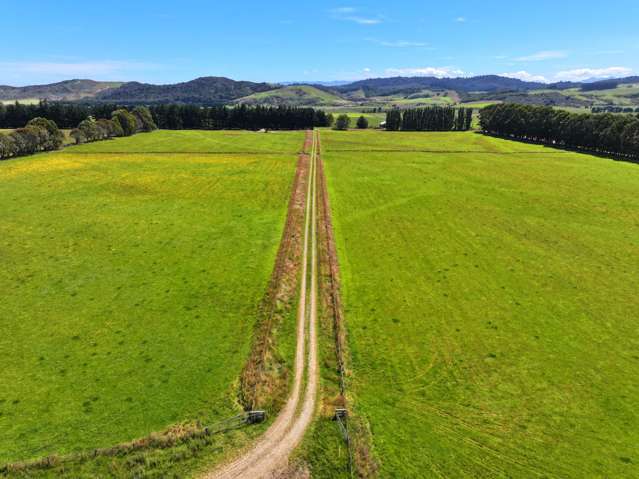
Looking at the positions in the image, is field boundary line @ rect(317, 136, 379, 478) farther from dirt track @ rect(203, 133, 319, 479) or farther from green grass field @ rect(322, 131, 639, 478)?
dirt track @ rect(203, 133, 319, 479)

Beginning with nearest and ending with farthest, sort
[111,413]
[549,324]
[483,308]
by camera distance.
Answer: [111,413] → [549,324] → [483,308]

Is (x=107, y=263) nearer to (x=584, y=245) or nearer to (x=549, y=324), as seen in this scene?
(x=549, y=324)

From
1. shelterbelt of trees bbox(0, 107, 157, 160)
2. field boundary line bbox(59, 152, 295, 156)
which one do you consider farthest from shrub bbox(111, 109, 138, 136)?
field boundary line bbox(59, 152, 295, 156)

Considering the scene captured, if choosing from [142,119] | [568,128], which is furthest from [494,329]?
[142,119]

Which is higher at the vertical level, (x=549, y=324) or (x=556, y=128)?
(x=556, y=128)

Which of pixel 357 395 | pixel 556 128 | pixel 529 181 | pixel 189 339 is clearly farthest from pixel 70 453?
pixel 556 128

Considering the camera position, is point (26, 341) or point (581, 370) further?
point (26, 341)

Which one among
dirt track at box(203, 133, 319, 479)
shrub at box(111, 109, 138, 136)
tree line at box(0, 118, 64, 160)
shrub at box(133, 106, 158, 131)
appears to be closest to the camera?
dirt track at box(203, 133, 319, 479)
